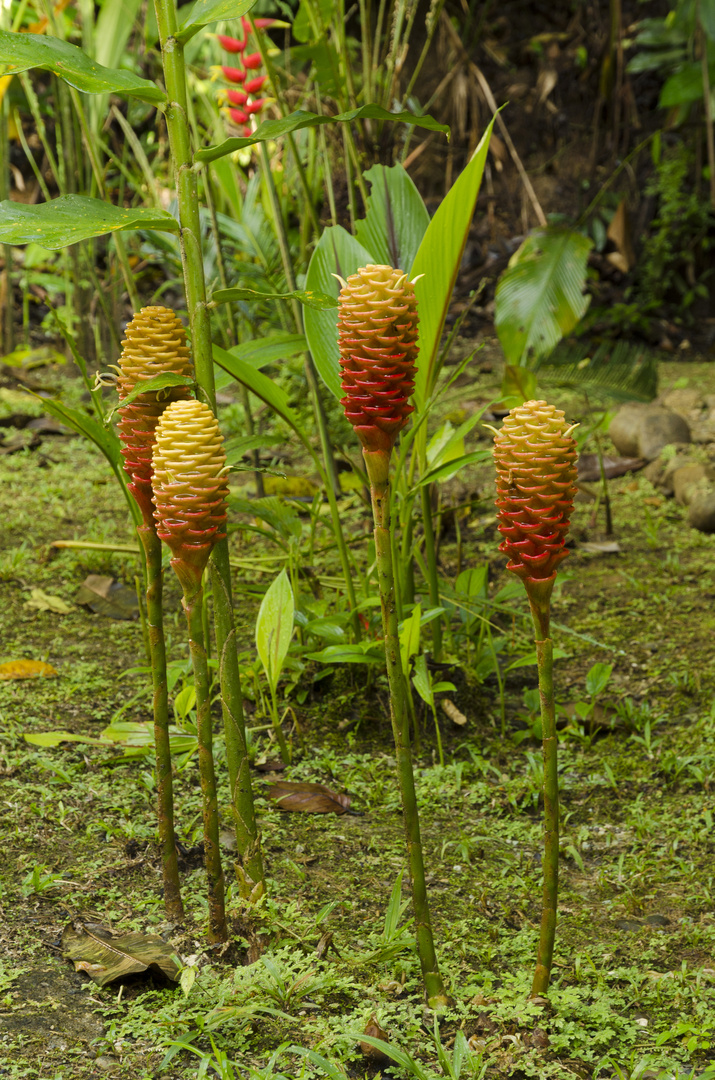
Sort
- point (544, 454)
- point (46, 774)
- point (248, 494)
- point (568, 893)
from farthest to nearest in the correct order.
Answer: point (248, 494) → point (46, 774) → point (568, 893) → point (544, 454)

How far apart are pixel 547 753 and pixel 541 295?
6.17 feet

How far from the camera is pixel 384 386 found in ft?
2.65

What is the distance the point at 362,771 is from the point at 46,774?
49 centimetres

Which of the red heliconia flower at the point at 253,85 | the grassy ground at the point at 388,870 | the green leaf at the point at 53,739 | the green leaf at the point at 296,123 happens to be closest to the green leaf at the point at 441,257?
the green leaf at the point at 296,123

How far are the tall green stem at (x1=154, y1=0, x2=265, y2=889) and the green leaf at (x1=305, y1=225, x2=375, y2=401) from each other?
0.49 m

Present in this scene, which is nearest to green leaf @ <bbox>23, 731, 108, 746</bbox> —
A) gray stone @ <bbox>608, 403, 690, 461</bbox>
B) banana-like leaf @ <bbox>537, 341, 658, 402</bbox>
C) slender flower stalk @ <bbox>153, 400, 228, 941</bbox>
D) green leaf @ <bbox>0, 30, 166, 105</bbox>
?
Answer: slender flower stalk @ <bbox>153, 400, 228, 941</bbox>

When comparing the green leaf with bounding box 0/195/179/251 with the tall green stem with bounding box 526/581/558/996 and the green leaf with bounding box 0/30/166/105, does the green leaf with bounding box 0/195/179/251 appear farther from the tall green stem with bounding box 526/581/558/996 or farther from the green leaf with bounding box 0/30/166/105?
the tall green stem with bounding box 526/581/558/996

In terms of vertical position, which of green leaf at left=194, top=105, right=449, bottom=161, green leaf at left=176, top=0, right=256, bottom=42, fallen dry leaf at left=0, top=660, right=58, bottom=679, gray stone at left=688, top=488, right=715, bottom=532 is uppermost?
green leaf at left=176, top=0, right=256, bottom=42

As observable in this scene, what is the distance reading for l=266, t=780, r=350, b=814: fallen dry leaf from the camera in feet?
4.35

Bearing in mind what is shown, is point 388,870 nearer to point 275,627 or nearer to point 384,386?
point 275,627

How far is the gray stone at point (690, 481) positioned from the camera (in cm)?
253

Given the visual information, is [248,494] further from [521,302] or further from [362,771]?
[362,771]

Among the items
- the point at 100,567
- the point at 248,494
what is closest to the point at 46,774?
the point at 100,567

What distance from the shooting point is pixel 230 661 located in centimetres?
98
